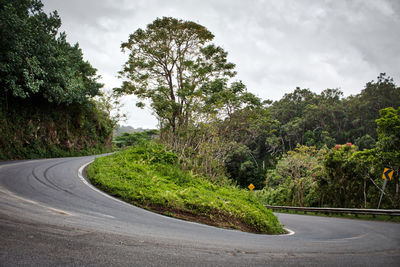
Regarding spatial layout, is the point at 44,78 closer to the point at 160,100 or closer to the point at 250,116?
the point at 160,100

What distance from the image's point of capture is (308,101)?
54062 millimetres

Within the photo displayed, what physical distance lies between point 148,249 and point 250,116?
12.4 metres

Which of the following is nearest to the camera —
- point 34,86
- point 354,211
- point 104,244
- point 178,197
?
point 104,244

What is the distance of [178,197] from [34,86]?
38.9ft

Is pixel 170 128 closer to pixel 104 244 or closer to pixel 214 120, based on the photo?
pixel 214 120

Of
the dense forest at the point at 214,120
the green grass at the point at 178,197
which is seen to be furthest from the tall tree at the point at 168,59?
the green grass at the point at 178,197

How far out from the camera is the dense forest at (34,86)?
1130 centimetres

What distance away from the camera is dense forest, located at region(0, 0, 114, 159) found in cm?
1130

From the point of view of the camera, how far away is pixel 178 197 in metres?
6.76

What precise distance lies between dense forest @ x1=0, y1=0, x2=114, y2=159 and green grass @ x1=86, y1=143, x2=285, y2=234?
7731mm

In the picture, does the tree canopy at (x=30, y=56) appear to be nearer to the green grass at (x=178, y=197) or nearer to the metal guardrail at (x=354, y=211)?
the green grass at (x=178, y=197)

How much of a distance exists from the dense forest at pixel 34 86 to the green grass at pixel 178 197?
304 inches

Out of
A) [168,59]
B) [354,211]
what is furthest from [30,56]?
[354,211]

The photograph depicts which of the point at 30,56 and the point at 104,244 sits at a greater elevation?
the point at 30,56
